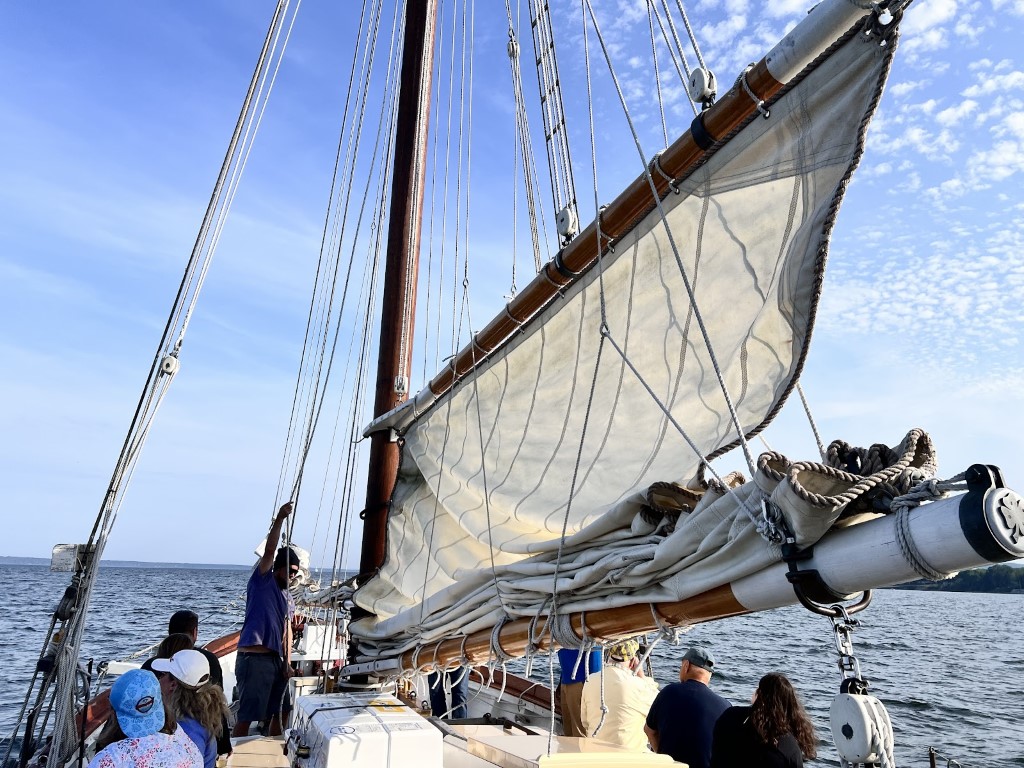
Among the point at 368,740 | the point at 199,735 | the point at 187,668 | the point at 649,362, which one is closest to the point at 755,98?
the point at 649,362

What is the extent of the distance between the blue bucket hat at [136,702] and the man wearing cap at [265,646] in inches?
98.9

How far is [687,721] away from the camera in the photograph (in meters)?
3.29

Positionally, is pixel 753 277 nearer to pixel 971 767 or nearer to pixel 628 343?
pixel 628 343

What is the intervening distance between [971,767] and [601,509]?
875 cm

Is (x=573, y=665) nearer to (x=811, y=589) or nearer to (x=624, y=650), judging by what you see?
(x=624, y=650)

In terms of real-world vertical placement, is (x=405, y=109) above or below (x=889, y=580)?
above

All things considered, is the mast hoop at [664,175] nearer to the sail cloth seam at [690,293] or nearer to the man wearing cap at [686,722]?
the sail cloth seam at [690,293]

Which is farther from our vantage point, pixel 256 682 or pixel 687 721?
pixel 256 682

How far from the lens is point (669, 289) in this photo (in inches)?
125

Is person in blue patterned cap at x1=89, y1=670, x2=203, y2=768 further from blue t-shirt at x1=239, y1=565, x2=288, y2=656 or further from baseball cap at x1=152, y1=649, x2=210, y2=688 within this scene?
blue t-shirt at x1=239, y1=565, x2=288, y2=656

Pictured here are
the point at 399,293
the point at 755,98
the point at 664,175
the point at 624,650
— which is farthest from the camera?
the point at 399,293

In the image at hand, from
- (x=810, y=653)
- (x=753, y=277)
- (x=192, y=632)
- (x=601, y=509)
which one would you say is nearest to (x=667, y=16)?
(x=753, y=277)

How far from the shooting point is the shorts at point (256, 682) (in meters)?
4.72

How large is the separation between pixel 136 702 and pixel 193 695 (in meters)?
0.60
